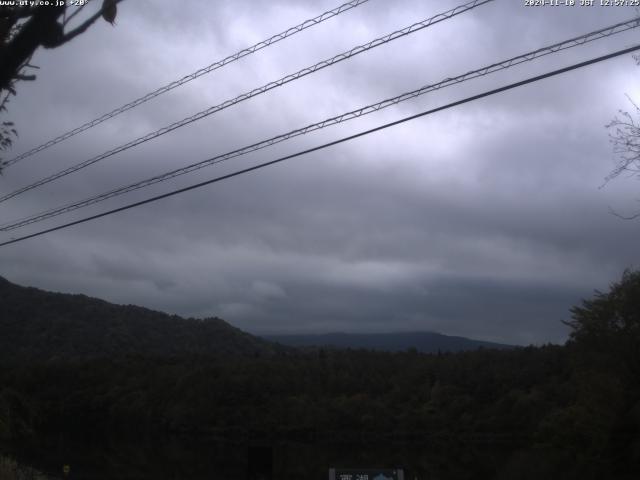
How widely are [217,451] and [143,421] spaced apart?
22886 mm

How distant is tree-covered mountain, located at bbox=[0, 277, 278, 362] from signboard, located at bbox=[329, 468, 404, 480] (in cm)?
8237

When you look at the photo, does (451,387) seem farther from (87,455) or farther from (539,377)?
(87,455)

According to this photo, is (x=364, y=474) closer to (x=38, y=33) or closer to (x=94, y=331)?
(x=38, y=33)

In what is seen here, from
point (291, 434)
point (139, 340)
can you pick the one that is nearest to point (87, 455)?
point (291, 434)

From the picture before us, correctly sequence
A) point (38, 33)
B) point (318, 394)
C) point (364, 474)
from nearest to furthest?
point (38, 33) < point (364, 474) < point (318, 394)

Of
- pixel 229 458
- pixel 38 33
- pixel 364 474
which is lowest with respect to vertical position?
pixel 229 458

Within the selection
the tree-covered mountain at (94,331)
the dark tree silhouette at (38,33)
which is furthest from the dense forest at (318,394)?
the dark tree silhouette at (38,33)

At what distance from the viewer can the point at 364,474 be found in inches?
359

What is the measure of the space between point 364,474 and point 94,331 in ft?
341

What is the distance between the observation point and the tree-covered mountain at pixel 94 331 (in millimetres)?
90000

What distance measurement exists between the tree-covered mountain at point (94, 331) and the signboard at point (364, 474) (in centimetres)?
8237

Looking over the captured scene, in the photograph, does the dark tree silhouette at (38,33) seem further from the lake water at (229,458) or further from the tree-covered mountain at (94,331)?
the tree-covered mountain at (94,331)

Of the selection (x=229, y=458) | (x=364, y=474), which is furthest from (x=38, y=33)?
(x=229, y=458)

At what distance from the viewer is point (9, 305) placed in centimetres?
8694
